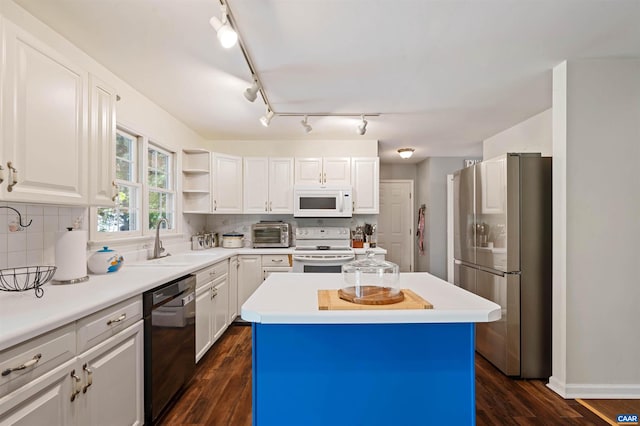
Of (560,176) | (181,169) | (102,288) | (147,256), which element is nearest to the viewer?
(102,288)

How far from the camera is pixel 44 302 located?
1.35 metres

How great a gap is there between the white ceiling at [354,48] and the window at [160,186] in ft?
1.92

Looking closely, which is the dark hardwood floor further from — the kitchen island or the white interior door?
the white interior door

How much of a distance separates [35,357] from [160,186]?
2.60 metres

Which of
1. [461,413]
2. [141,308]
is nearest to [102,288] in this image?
[141,308]

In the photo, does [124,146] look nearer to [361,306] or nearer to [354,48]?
[354,48]

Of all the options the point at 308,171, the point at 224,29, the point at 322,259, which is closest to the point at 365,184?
the point at 308,171

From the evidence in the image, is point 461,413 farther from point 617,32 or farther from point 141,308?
point 617,32

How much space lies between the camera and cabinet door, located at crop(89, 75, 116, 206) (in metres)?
1.82

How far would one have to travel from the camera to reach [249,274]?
3.84 m

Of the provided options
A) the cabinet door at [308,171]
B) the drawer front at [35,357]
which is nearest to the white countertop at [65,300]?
the drawer front at [35,357]

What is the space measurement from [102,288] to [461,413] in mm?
1895

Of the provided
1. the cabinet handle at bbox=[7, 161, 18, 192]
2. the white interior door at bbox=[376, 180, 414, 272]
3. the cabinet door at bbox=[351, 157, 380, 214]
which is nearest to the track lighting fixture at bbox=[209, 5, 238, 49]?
the cabinet handle at bbox=[7, 161, 18, 192]

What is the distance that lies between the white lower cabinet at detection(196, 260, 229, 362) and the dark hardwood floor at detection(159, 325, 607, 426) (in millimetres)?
237
